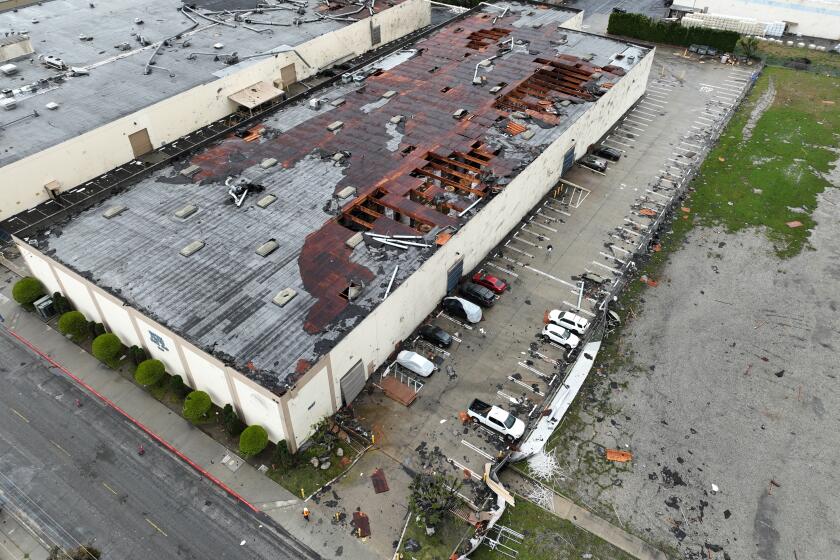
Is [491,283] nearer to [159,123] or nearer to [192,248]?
[192,248]

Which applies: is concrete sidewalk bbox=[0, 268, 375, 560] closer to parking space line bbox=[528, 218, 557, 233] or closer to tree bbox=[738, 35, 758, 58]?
parking space line bbox=[528, 218, 557, 233]

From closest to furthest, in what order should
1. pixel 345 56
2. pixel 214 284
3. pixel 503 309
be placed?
1. pixel 214 284
2. pixel 503 309
3. pixel 345 56

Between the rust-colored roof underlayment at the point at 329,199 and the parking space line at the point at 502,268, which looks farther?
the parking space line at the point at 502,268

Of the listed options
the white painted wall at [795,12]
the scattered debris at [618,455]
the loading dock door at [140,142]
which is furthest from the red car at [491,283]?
the white painted wall at [795,12]

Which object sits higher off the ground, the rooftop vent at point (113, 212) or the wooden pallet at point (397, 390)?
the rooftop vent at point (113, 212)

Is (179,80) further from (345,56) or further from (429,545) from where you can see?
(429,545)

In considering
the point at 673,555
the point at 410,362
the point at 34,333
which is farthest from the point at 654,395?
the point at 34,333

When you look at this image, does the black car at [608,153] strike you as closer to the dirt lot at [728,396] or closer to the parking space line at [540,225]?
the dirt lot at [728,396]

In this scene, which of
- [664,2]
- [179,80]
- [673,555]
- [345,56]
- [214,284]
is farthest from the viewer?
[664,2]
